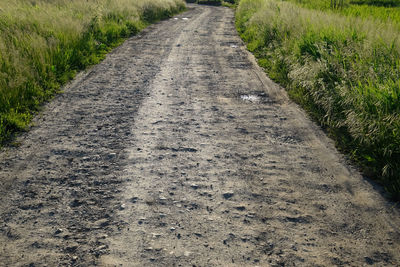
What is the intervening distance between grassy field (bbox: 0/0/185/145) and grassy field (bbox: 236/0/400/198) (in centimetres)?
506

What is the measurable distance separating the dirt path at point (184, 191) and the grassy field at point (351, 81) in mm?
345

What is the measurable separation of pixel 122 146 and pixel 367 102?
362 cm

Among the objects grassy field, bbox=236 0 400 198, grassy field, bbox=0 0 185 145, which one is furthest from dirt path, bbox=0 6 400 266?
grassy field, bbox=0 0 185 145

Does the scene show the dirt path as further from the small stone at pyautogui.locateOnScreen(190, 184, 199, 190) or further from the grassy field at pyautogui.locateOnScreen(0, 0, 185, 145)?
the grassy field at pyautogui.locateOnScreen(0, 0, 185, 145)

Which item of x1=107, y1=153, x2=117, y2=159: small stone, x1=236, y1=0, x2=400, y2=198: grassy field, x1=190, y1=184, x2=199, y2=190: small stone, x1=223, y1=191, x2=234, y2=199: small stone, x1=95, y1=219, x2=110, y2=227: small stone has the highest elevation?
x1=236, y1=0, x2=400, y2=198: grassy field

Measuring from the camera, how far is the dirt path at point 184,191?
9.33ft

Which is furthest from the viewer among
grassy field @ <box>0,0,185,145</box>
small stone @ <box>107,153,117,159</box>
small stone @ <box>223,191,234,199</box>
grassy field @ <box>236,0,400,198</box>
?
grassy field @ <box>0,0,185,145</box>

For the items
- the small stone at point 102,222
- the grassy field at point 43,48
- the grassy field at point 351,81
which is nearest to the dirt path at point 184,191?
the small stone at point 102,222

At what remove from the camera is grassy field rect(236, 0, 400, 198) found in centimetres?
416

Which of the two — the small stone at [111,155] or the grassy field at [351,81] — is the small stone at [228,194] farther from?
the grassy field at [351,81]

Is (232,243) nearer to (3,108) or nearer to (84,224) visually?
(84,224)

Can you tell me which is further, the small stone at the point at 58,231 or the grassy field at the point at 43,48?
the grassy field at the point at 43,48

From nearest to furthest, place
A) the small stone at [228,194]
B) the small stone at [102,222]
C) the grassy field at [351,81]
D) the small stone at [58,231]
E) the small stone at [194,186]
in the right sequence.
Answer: the small stone at [58,231] → the small stone at [102,222] → the small stone at [228,194] → the small stone at [194,186] → the grassy field at [351,81]

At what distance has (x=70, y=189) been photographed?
367 centimetres
